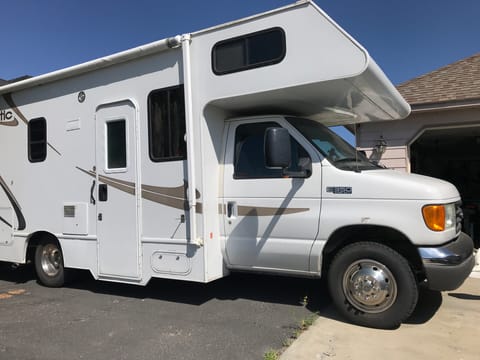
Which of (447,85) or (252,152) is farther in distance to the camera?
(447,85)

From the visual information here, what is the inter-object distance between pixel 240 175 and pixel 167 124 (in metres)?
1.11

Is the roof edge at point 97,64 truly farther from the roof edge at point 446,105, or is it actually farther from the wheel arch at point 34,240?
the roof edge at point 446,105

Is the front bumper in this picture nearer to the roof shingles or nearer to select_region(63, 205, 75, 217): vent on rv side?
the roof shingles

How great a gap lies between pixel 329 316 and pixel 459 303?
1.66m

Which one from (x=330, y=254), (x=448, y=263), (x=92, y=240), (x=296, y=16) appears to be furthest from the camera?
(x=92, y=240)

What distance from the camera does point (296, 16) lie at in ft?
14.7

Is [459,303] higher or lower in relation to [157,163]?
lower

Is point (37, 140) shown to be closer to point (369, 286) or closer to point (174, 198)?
point (174, 198)

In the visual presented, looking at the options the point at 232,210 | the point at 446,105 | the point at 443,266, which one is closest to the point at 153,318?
the point at 232,210

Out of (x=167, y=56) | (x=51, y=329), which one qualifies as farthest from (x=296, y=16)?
(x=51, y=329)

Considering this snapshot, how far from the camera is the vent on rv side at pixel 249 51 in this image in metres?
4.61

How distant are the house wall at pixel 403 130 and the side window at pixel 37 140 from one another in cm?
558

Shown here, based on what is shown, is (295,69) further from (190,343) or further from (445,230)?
(190,343)

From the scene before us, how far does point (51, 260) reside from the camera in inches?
262
